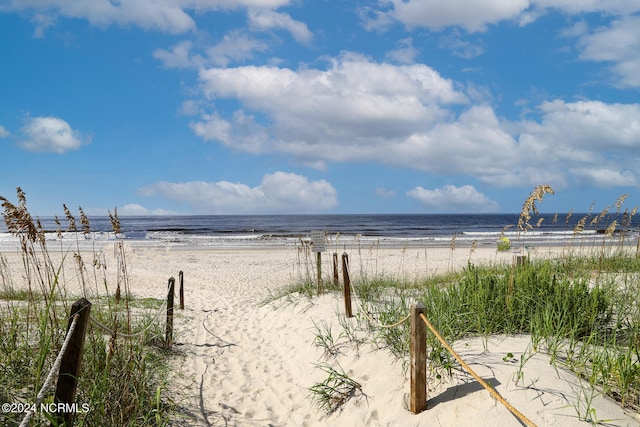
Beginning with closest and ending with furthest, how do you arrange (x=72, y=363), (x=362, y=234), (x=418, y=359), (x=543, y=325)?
(x=72, y=363) < (x=418, y=359) < (x=543, y=325) < (x=362, y=234)

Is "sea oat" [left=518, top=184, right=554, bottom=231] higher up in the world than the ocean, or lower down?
higher up

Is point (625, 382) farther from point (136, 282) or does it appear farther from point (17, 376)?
point (136, 282)

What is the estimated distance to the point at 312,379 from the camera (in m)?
5.90

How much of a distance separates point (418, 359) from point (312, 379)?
2412 mm

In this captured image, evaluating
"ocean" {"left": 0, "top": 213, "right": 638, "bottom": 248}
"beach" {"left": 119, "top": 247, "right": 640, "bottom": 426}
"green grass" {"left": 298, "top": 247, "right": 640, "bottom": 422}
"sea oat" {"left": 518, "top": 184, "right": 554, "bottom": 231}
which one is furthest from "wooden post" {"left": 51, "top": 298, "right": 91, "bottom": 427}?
"sea oat" {"left": 518, "top": 184, "right": 554, "bottom": 231}

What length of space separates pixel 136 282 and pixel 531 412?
44.7 ft

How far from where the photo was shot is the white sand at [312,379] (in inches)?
151

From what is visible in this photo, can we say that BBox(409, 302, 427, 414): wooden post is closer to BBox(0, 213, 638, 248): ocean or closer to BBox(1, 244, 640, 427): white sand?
BBox(1, 244, 640, 427): white sand

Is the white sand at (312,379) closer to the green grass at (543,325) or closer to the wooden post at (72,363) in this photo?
the green grass at (543,325)

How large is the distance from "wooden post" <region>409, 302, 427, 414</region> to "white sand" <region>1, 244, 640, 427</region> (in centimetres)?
13

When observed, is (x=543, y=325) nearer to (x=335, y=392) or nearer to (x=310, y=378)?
(x=335, y=392)

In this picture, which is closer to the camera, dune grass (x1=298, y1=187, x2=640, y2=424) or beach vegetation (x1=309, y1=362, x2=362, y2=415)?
dune grass (x1=298, y1=187, x2=640, y2=424)

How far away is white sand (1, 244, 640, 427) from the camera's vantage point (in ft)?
12.6

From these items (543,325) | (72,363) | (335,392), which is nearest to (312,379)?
(335,392)
